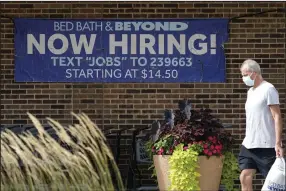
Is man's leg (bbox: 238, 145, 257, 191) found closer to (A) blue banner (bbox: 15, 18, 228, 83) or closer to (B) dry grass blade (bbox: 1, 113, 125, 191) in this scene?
(B) dry grass blade (bbox: 1, 113, 125, 191)

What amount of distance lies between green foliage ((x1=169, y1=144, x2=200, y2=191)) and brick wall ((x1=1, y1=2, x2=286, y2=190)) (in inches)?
71.6

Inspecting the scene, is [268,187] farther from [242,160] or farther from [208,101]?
[208,101]

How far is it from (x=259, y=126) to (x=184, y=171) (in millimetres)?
1114

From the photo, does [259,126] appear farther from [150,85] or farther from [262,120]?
[150,85]

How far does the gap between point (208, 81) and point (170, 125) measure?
161cm

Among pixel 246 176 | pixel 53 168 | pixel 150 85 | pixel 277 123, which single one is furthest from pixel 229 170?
pixel 53 168

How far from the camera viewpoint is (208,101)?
10562 mm

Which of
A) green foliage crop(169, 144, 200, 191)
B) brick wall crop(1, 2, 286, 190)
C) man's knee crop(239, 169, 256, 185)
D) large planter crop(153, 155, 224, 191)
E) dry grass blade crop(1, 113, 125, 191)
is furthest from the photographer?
brick wall crop(1, 2, 286, 190)

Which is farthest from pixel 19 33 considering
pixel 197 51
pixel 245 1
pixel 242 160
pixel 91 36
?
pixel 242 160

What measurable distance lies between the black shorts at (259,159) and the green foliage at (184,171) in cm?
69

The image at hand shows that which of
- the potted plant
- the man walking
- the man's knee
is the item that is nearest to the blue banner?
the potted plant

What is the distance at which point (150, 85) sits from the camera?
34.7ft

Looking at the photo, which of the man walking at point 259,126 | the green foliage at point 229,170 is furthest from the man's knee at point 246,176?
the green foliage at point 229,170

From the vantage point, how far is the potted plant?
879 centimetres
